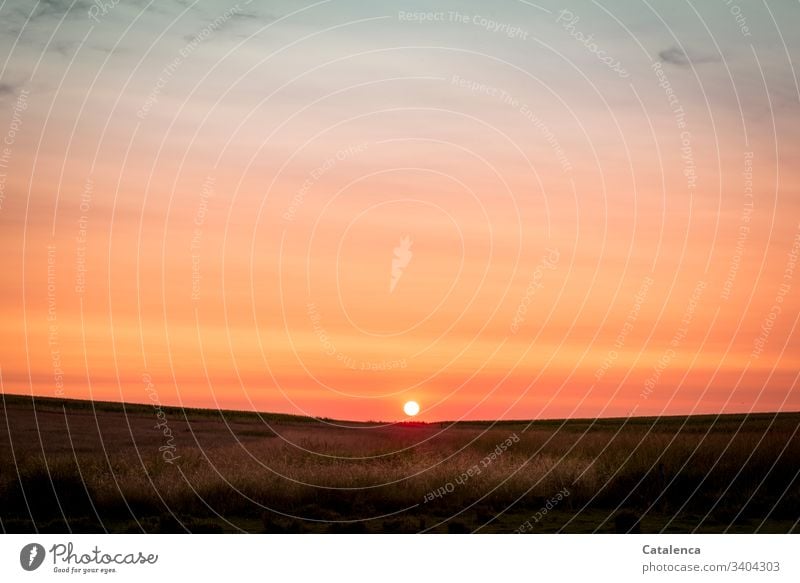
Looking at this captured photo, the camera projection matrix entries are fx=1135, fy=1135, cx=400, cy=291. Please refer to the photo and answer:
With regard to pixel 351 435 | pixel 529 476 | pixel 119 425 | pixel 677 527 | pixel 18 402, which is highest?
pixel 18 402

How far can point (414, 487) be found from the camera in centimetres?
3634

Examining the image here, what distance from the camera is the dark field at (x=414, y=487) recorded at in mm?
33875

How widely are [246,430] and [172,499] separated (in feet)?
77.8

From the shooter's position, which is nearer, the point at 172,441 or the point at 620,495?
the point at 620,495

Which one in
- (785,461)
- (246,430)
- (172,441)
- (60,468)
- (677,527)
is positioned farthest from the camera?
(246,430)

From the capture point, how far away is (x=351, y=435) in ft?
149

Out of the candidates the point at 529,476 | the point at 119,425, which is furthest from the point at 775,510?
the point at 119,425

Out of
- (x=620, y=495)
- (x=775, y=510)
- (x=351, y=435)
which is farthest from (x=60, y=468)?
(x=775, y=510)

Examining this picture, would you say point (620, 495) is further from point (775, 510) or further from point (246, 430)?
point (246, 430)

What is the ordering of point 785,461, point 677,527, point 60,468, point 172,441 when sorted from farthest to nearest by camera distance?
point 172,441, point 785,461, point 60,468, point 677,527

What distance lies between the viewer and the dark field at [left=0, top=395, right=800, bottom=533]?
33.9 meters

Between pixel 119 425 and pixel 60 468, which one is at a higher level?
pixel 119 425

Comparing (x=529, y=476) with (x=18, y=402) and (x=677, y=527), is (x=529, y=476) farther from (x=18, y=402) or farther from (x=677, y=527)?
(x=18, y=402)

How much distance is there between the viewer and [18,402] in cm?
8044
